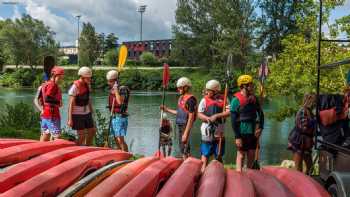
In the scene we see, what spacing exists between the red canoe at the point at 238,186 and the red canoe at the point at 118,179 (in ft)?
2.22

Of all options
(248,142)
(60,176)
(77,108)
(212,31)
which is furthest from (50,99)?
(212,31)

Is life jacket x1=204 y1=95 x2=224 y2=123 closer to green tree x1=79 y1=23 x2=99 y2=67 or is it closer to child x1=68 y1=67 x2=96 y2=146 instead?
child x1=68 y1=67 x2=96 y2=146

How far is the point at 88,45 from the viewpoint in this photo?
9256cm

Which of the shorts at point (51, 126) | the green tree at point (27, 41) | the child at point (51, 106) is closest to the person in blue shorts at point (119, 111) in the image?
the child at point (51, 106)

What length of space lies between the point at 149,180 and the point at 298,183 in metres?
1.13

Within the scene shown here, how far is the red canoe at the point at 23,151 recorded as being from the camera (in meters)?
3.71

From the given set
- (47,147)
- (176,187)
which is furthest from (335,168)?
(47,147)

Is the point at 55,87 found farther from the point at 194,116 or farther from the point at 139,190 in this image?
the point at 139,190

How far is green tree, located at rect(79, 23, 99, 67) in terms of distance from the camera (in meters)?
90.1

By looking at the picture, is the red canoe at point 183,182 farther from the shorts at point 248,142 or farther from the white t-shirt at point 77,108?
the white t-shirt at point 77,108

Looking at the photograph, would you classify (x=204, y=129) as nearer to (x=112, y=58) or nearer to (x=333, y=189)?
(x=333, y=189)

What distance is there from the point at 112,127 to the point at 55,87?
1490 mm

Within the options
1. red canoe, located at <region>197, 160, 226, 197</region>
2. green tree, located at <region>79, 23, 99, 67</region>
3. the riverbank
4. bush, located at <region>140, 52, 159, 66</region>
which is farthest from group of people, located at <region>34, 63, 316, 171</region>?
green tree, located at <region>79, 23, 99, 67</region>

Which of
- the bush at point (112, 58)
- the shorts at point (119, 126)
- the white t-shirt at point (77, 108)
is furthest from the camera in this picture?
the bush at point (112, 58)
